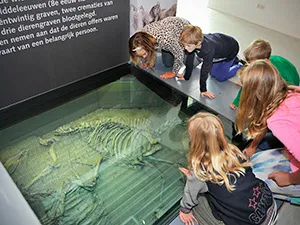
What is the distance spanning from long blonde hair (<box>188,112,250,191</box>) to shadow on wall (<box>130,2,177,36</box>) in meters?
2.03

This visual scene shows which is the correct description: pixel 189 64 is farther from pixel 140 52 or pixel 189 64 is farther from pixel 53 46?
pixel 53 46

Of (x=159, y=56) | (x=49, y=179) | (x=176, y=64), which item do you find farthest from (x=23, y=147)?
(x=159, y=56)

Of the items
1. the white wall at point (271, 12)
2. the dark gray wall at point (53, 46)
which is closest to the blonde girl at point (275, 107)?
the dark gray wall at point (53, 46)

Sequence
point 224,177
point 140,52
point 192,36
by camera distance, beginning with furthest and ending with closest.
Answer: point 140,52 < point 192,36 < point 224,177

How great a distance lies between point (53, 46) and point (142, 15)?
110 centimetres

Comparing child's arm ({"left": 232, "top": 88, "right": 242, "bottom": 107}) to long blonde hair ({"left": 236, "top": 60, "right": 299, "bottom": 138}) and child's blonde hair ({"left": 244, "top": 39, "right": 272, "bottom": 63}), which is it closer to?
child's blonde hair ({"left": 244, "top": 39, "right": 272, "bottom": 63})

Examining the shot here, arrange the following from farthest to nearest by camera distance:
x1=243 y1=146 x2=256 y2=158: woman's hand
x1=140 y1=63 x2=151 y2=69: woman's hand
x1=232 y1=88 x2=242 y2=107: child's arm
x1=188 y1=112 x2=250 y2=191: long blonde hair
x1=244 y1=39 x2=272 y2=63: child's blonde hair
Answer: x1=140 y1=63 x2=151 y2=69: woman's hand < x1=232 y1=88 x2=242 y2=107: child's arm < x1=244 y1=39 x2=272 y2=63: child's blonde hair < x1=243 y1=146 x2=256 y2=158: woman's hand < x1=188 y1=112 x2=250 y2=191: long blonde hair

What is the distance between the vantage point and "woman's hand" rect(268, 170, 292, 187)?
1.75 meters

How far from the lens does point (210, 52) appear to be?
2.54 m

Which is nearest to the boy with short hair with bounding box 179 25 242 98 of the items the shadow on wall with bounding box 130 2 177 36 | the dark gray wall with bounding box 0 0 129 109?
the shadow on wall with bounding box 130 2 177 36

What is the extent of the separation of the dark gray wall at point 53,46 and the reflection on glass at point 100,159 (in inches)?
15.6

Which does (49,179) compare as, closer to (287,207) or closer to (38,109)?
(38,109)

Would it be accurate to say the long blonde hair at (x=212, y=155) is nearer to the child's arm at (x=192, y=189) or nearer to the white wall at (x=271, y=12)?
the child's arm at (x=192, y=189)

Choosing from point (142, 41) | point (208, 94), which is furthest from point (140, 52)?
point (208, 94)
